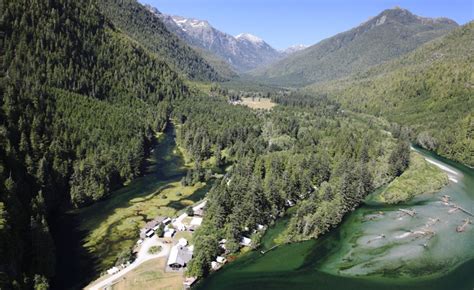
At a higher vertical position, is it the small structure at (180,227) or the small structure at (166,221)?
the small structure at (166,221)

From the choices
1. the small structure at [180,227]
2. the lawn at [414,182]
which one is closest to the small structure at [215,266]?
the small structure at [180,227]

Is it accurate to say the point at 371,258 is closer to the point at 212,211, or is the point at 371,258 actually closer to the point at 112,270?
the point at 212,211

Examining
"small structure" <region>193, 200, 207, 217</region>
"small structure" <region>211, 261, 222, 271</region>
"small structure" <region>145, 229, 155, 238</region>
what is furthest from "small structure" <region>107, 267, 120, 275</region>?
"small structure" <region>193, 200, 207, 217</region>

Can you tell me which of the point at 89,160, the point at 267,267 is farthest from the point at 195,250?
the point at 89,160

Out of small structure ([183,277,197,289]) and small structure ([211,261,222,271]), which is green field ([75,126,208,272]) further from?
small structure ([211,261,222,271])

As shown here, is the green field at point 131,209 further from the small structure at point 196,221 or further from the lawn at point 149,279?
the small structure at point 196,221

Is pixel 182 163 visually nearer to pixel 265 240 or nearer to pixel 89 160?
pixel 89 160
